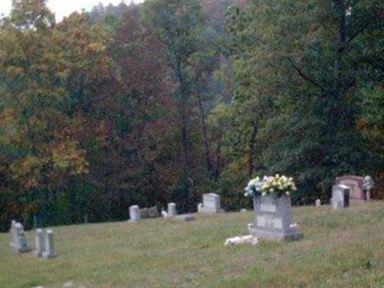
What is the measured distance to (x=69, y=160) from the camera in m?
30.9

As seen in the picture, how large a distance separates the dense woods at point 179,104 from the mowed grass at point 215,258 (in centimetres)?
1181

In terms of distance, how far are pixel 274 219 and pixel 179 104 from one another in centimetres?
2533

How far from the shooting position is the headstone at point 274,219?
12836mm

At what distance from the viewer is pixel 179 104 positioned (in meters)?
38.0

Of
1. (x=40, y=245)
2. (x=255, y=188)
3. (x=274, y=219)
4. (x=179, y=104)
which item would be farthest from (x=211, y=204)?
(x=179, y=104)

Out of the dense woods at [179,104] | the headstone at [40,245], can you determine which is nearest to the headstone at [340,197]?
the headstone at [40,245]

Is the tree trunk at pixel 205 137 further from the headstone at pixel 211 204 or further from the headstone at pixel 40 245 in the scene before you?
the headstone at pixel 40 245

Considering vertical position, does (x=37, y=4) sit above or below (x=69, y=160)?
above

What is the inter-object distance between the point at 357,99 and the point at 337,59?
2.12 m

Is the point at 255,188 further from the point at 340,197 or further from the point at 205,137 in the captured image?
the point at 205,137

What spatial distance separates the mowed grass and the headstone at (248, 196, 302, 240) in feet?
1.31

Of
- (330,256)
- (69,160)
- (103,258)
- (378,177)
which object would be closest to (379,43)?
(378,177)

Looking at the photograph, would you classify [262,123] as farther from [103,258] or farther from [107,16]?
[103,258]

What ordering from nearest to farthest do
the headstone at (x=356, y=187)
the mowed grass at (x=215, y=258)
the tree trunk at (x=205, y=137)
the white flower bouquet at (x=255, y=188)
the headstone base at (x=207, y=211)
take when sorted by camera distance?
the mowed grass at (x=215, y=258) → the white flower bouquet at (x=255, y=188) → the headstone at (x=356, y=187) → the headstone base at (x=207, y=211) → the tree trunk at (x=205, y=137)
